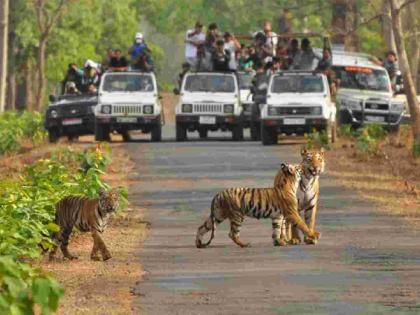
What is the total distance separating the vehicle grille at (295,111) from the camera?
147 ft

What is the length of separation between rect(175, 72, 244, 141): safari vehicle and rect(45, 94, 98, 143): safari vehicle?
2111 mm

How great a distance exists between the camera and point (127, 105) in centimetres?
4691

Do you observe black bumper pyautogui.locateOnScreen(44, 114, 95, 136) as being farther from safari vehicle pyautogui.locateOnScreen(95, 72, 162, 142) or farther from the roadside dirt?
the roadside dirt

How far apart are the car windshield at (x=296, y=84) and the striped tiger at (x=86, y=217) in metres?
26.3

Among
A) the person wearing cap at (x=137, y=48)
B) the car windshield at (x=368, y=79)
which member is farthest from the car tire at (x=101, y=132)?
the car windshield at (x=368, y=79)

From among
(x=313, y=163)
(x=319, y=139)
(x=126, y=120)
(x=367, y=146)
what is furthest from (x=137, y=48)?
(x=313, y=163)

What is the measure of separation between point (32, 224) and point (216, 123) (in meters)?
30.0

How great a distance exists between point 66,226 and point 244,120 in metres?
30.7

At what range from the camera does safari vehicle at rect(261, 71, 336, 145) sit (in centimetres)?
4469

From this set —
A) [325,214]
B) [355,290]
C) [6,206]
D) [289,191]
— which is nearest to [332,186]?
[325,214]

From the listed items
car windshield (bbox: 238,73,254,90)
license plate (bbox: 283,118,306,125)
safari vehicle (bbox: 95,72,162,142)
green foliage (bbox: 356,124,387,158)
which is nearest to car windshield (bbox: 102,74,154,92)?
safari vehicle (bbox: 95,72,162,142)

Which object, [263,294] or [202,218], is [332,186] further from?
[263,294]

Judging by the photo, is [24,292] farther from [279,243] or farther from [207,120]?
[207,120]

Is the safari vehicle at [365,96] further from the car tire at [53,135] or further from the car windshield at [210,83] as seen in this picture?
the car tire at [53,135]
